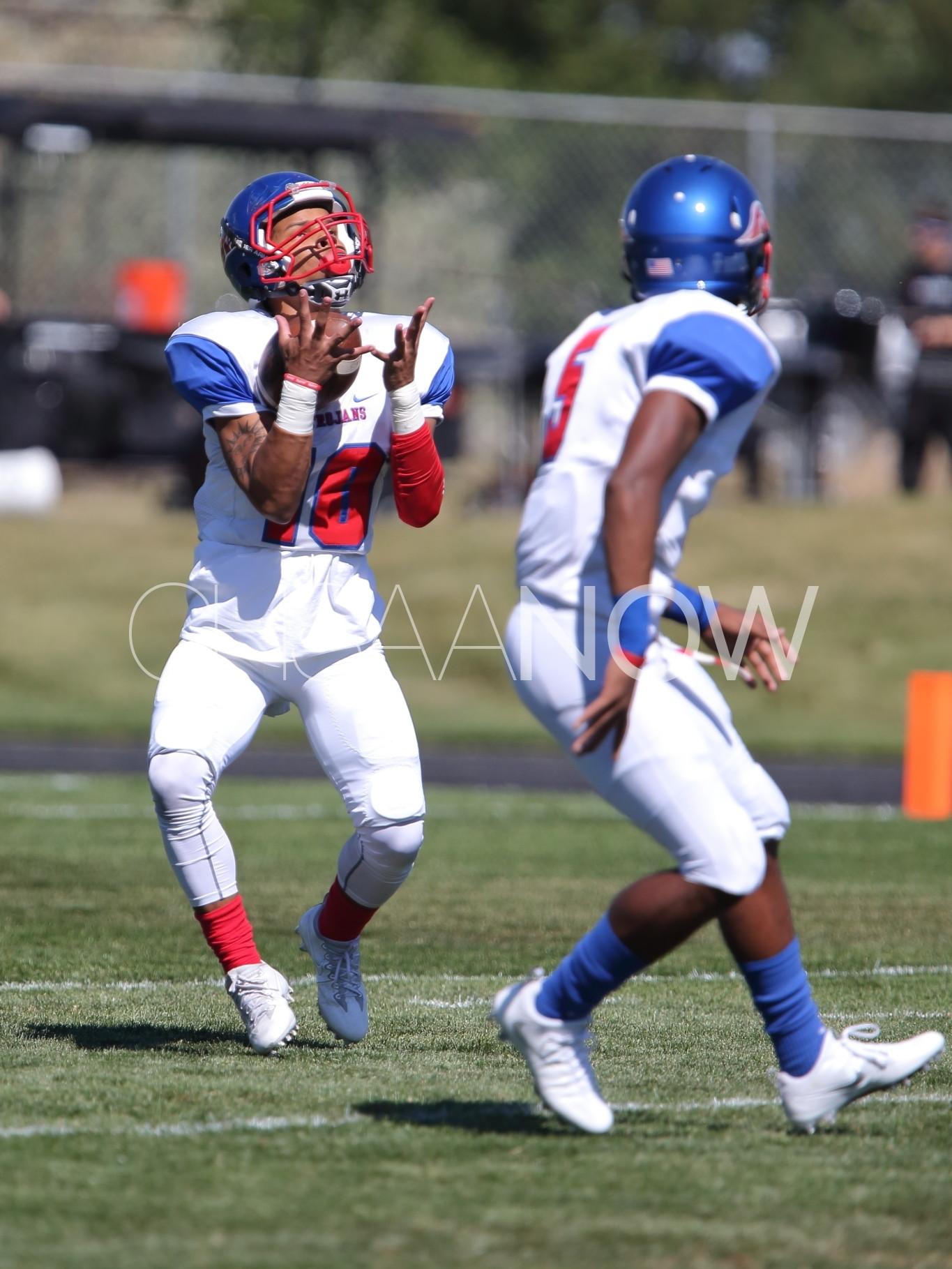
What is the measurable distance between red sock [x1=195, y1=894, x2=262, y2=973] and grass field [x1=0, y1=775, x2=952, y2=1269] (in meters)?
0.22

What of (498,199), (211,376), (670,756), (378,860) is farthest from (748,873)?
(498,199)

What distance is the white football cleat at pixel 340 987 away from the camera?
193 inches

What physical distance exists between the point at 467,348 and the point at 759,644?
1285 cm

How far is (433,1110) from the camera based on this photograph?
4238 mm

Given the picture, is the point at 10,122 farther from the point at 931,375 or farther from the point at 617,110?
the point at 931,375

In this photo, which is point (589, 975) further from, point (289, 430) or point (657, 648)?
point (289, 430)

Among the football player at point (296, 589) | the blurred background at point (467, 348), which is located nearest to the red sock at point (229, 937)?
the football player at point (296, 589)

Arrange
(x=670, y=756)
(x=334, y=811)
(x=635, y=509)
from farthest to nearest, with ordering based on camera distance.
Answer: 1. (x=334, y=811)
2. (x=670, y=756)
3. (x=635, y=509)

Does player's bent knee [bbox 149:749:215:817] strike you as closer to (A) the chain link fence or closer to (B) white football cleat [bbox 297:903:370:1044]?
(B) white football cleat [bbox 297:903:370:1044]

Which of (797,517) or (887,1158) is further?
(797,517)

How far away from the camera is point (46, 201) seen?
20.5 meters

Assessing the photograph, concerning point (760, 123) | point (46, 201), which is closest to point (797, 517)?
point (760, 123)

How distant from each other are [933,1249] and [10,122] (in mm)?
15663

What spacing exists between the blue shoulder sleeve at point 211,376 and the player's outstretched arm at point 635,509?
1.31m
